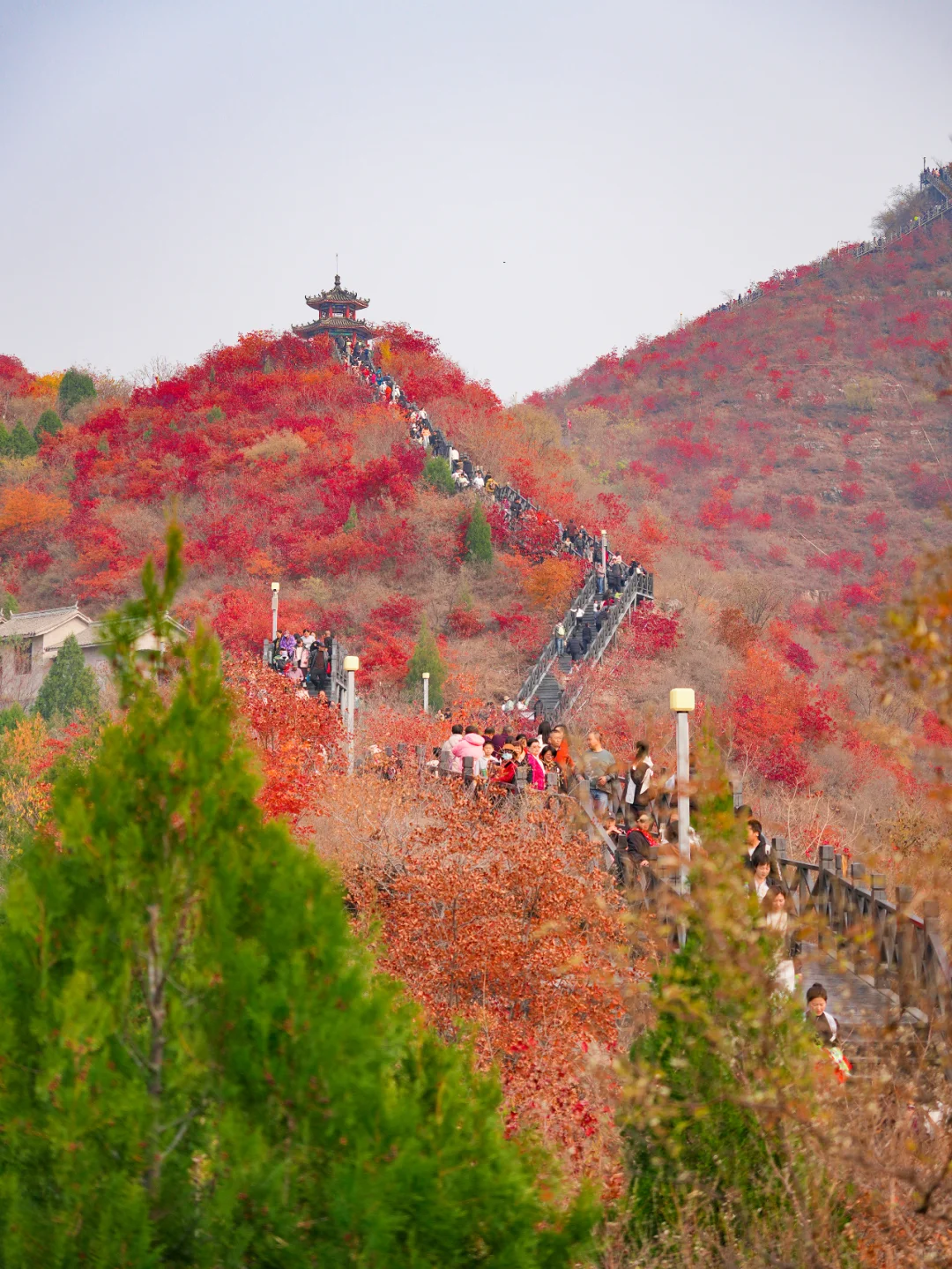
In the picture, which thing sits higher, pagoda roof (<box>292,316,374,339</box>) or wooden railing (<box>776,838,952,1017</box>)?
pagoda roof (<box>292,316,374,339</box>)

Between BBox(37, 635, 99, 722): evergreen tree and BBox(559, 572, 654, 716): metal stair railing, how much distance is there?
10960mm

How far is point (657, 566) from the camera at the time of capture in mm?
38469

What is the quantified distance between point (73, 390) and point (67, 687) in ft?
101

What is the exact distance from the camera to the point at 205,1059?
12.8 feet

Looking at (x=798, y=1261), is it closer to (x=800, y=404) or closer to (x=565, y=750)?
(x=565, y=750)

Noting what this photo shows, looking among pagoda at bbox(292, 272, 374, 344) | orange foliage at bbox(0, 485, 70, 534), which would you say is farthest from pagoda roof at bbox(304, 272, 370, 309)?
orange foliage at bbox(0, 485, 70, 534)

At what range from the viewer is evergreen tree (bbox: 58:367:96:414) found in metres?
57.2

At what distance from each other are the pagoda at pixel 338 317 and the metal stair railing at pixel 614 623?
29.2 m

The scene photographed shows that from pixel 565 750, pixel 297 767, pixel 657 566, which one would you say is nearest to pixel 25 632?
pixel 657 566

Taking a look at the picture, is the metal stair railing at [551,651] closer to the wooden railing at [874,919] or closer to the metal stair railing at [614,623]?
the metal stair railing at [614,623]

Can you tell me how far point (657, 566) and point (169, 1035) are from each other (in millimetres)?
35212

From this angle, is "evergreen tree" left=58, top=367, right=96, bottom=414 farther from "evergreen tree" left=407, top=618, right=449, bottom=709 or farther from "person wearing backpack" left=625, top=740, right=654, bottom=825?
"person wearing backpack" left=625, top=740, right=654, bottom=825

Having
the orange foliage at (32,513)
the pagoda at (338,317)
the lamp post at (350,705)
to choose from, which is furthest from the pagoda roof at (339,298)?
the lamp post at (350,705)

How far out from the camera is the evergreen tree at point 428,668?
2934 cm
